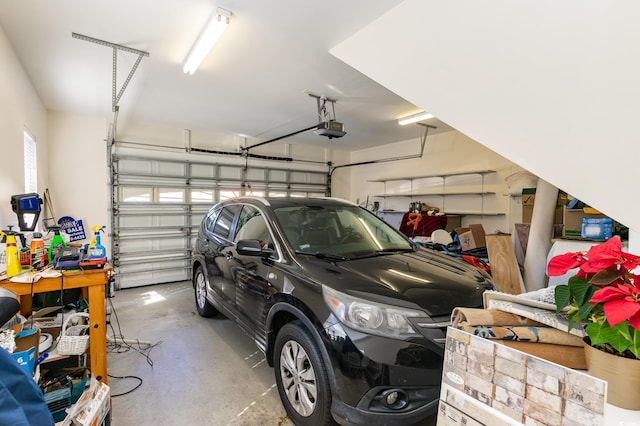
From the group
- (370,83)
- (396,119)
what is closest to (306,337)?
(370,83)

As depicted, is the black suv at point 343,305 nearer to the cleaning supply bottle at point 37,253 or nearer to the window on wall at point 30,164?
the cleaning supply bottle at point 37,253

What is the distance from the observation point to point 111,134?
5371mm

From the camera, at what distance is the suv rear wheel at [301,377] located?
173 cm

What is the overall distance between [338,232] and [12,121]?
3222mm

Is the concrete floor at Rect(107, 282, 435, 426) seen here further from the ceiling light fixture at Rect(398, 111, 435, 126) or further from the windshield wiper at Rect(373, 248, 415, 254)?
the ceiling light fixture at Rect(398, 111, 435, 126)

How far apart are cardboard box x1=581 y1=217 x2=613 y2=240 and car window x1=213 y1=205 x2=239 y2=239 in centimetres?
385

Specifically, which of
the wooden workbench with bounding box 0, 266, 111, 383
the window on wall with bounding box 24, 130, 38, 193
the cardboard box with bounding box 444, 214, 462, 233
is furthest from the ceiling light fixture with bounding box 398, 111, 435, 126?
the window on wall with bounding box 24, 130, 38, 193

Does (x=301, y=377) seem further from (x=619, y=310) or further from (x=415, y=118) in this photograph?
(x=415, y=118)

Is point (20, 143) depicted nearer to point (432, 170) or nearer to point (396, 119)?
point (396, 119)

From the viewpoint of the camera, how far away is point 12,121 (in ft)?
9.27

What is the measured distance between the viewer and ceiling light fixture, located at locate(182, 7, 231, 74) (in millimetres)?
2426

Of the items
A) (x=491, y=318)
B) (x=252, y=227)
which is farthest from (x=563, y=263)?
(x=252, y=227)

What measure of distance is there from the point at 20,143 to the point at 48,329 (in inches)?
84.6

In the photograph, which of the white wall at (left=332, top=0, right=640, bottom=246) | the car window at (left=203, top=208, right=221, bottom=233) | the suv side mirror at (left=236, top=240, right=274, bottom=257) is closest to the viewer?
the white wall at (left=332, top=0, right=640, bottom=246)
